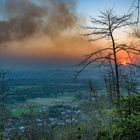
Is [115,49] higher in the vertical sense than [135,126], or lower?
higher

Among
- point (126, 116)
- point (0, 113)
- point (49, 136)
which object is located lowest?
point (49, 136)

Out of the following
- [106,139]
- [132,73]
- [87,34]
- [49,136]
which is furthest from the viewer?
[49,136]

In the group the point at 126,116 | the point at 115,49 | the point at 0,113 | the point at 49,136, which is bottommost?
the point at 49,136

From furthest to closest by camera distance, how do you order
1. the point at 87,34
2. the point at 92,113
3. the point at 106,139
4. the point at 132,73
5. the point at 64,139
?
the point at 64,139 < the point at 92,113 < the point at 132,73 < the point at 87,34 < the point at 106,139

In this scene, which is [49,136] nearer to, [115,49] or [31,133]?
[31,133]

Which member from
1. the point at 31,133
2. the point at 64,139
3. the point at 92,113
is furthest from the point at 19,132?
the point at 92,113

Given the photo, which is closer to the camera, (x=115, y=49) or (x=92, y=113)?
(x=115, y=49)

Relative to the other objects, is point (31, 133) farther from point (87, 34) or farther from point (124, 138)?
point (124, 138)

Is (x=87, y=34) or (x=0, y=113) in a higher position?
(x=87, y=34)

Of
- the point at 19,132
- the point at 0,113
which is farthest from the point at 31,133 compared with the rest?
the point at 0,113
